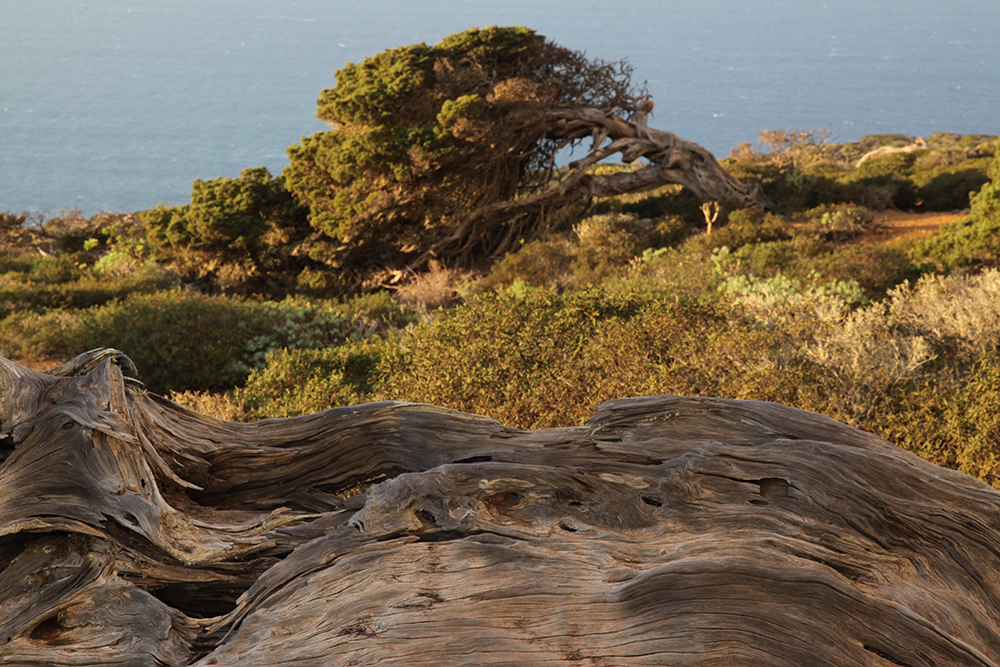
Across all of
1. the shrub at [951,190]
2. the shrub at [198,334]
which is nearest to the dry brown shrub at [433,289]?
the shrub at [198,334]

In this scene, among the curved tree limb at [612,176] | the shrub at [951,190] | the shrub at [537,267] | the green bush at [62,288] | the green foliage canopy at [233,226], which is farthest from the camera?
the shrub at [951,190]

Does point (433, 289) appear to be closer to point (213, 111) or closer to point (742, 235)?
point (742, 235)

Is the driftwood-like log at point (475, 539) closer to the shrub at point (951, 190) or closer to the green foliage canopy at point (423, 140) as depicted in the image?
the green foliage canopy at point (423, 140)

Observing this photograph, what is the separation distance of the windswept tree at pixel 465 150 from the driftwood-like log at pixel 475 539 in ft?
50.6

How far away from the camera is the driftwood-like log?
2373 mm

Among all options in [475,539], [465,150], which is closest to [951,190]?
[465,150]

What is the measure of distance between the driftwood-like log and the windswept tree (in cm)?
1543

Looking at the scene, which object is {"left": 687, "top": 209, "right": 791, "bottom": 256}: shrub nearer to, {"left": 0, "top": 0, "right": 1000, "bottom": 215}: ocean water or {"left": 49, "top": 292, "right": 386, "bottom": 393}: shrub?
{"left": 49, "top": 292, "right": 386, "bottom": 393}: shrub

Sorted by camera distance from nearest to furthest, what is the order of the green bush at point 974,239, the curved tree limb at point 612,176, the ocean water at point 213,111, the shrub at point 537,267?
the green bush at point 974,239 < the shrub at point 537,267 < the curved tree limb at point 612,176 < the ocean water at point 213,111

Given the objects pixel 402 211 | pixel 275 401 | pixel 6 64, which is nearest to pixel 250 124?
pixel 6 64

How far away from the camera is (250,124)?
112375mm

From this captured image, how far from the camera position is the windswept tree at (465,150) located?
18.2 metres

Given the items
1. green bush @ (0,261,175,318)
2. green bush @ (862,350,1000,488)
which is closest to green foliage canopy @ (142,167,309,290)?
green bush @ (0,261,175,318)

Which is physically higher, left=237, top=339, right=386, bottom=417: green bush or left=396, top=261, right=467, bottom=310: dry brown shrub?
left=237, top=339, right=386, bottom=417: green bush
